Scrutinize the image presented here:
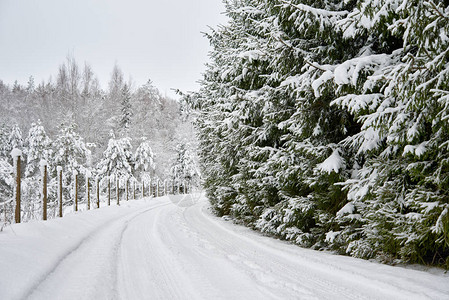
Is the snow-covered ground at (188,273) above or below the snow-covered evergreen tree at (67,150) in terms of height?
below

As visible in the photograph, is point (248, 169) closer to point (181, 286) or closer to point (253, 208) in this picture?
point (253, 208)

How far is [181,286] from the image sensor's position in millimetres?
3635

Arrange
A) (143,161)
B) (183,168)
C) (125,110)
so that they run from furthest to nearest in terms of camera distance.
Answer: (183,168)
(125,110)
(143,161)

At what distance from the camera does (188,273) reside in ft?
13.7

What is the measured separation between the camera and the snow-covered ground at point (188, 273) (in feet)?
10.9

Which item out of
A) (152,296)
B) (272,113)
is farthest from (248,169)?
(152,296)

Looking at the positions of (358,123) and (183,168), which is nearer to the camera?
(358,123)

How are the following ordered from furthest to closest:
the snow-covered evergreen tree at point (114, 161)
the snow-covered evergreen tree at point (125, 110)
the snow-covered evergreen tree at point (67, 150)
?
the snow-covered evergreen tree at point (125, 110) → the snow-covered evergreen tree at point (114, 161) → the snow-covered evergreen tree at point (67, 150)

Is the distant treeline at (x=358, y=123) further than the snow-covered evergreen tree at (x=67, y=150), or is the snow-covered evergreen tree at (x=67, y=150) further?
the snow-covered evergreen tree at (x=67, y=150)

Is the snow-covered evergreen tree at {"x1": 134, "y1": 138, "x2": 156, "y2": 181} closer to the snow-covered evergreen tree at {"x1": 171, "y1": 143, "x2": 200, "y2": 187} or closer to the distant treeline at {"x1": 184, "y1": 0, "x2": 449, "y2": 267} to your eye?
the snow-covered evergreen tree at {"x1": 171, "y1": 143, "x2": 200, "y2": 187}

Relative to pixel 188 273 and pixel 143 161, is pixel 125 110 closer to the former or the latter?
pixel 143 161

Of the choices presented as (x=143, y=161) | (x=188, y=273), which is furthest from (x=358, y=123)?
(x=143, y=161)

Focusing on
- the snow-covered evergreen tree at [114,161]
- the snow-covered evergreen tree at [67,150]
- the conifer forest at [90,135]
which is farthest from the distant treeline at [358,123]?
the snow-covered evergreen tree at [114,161]

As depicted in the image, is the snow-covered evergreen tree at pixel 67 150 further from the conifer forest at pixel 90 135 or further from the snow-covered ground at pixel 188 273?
the snow-covered ground at pixel 188 273
